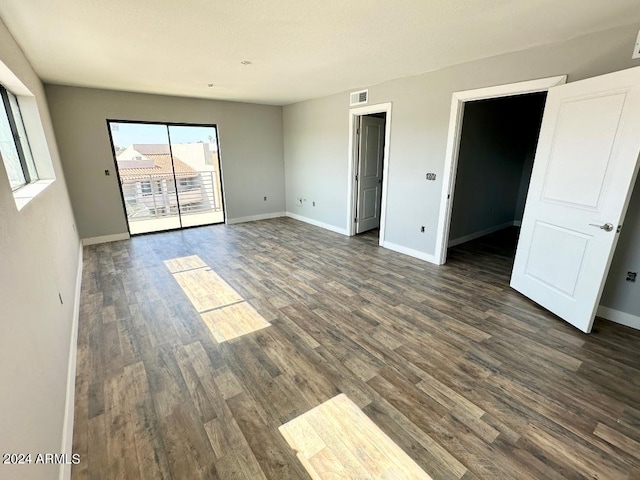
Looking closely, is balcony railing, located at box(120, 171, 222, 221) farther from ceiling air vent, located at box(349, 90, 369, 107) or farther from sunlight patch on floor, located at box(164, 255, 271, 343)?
ceiling air vent, located at box(349, 90, 369, 107)

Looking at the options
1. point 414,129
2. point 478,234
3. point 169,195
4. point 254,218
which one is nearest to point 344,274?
point 414,129

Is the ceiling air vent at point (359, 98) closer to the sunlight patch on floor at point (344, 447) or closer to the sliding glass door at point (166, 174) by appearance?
the sliding glass door at point (166, 174)

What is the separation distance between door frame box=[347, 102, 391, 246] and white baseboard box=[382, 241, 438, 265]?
0.16 meters

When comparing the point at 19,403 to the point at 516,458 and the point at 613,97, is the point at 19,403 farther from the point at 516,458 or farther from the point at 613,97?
the point at 613,97

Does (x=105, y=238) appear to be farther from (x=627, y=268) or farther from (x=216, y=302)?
(x=627, y=268)

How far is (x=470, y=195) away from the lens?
490 centimetres

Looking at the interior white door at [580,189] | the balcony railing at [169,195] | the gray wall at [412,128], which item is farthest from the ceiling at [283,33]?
the balcony railing at [169,195]

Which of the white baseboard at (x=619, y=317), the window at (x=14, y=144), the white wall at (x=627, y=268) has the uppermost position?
the window at (x=14, y=144)

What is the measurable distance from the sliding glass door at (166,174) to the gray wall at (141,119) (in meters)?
0.20

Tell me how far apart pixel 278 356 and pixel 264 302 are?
0.88 metres

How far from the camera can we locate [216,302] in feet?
9.97

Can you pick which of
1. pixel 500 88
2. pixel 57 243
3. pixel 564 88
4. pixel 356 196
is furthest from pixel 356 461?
pixel 356 196

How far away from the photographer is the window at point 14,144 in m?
2.43

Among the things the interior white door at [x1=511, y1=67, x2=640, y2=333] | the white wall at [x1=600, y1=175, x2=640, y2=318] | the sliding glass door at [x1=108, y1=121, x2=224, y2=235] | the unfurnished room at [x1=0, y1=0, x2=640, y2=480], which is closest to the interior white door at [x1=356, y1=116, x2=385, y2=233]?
the unfurnished room at [x1=0, y1=0, x2=640, y2=480]
